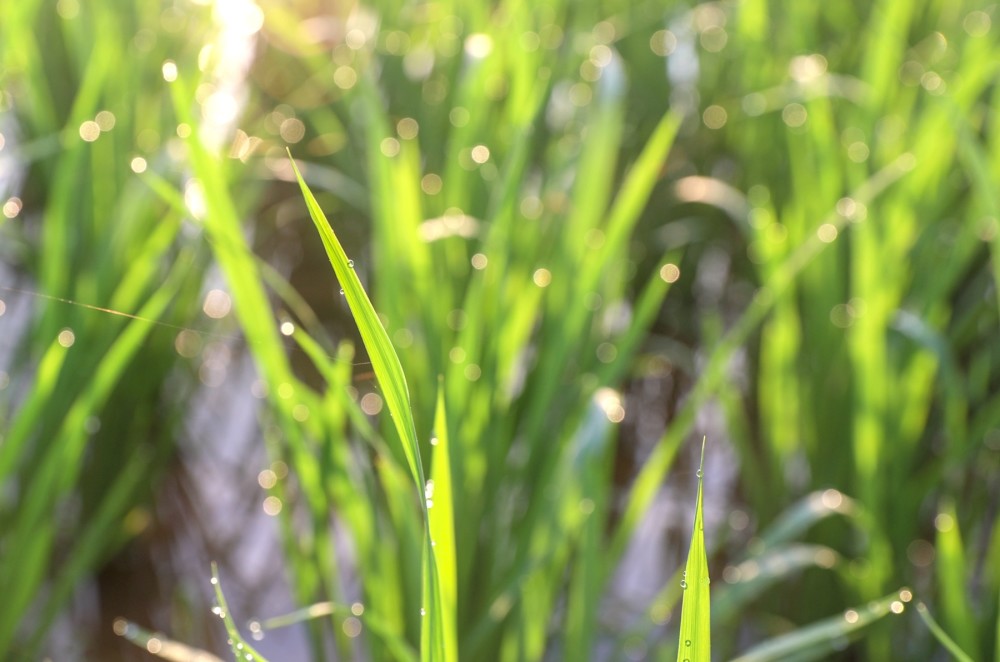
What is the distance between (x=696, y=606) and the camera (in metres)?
0.42

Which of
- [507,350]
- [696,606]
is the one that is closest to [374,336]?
[696,606]

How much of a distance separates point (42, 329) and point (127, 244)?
15 centimetres

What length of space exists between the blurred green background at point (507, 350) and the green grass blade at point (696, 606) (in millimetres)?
135

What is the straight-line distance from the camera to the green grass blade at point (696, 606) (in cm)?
40

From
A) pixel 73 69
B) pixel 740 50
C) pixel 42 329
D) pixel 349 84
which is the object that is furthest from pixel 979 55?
pixel 73 69

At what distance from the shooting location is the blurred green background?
0.75 m

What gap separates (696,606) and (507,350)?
44 cm

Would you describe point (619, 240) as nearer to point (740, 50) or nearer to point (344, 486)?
point (344, 486)

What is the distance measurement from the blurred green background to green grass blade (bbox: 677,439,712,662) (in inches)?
5.3

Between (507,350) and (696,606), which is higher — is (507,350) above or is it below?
above

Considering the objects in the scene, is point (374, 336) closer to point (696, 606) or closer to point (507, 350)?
point (696, 606)

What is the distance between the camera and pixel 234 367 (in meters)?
1.33

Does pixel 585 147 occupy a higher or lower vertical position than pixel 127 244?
higher

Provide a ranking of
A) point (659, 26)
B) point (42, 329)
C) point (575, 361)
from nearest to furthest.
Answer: point (42, 329) < point (575, 361) < point (659, 26)
